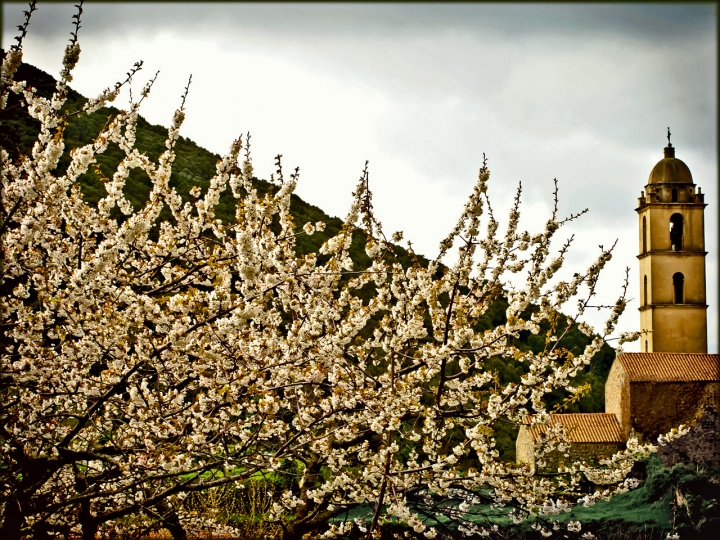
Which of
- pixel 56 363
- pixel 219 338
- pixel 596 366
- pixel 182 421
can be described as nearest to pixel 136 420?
pixel 182 421

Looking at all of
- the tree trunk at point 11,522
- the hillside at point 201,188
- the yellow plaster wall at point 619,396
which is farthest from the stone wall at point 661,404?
the tree trunk at point 11,522

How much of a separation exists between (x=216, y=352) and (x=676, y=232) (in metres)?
32.0

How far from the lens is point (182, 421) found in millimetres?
5234

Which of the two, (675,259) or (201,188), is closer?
(201,188)

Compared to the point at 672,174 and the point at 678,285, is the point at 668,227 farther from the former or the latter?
the point at 678,285

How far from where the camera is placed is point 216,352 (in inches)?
208

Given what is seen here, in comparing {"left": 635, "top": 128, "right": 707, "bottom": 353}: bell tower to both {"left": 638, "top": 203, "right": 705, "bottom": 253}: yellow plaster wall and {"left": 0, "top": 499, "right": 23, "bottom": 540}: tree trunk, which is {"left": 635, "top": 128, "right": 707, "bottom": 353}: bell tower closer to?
{"left": 638, "top": 203, "right": 705, "bottom": 253}: yellow plaster wall

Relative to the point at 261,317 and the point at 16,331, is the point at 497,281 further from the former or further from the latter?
the point at 16,331

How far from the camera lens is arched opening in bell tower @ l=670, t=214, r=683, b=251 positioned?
33.1 metres

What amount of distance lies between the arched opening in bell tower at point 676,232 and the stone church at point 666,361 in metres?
0.04

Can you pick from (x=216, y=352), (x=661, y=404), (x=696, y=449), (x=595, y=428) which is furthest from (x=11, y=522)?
(x=661, y=404)

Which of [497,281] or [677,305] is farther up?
[677,305]

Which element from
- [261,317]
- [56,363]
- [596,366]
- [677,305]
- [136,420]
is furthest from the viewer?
[677,305]

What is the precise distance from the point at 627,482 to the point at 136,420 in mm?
4232
